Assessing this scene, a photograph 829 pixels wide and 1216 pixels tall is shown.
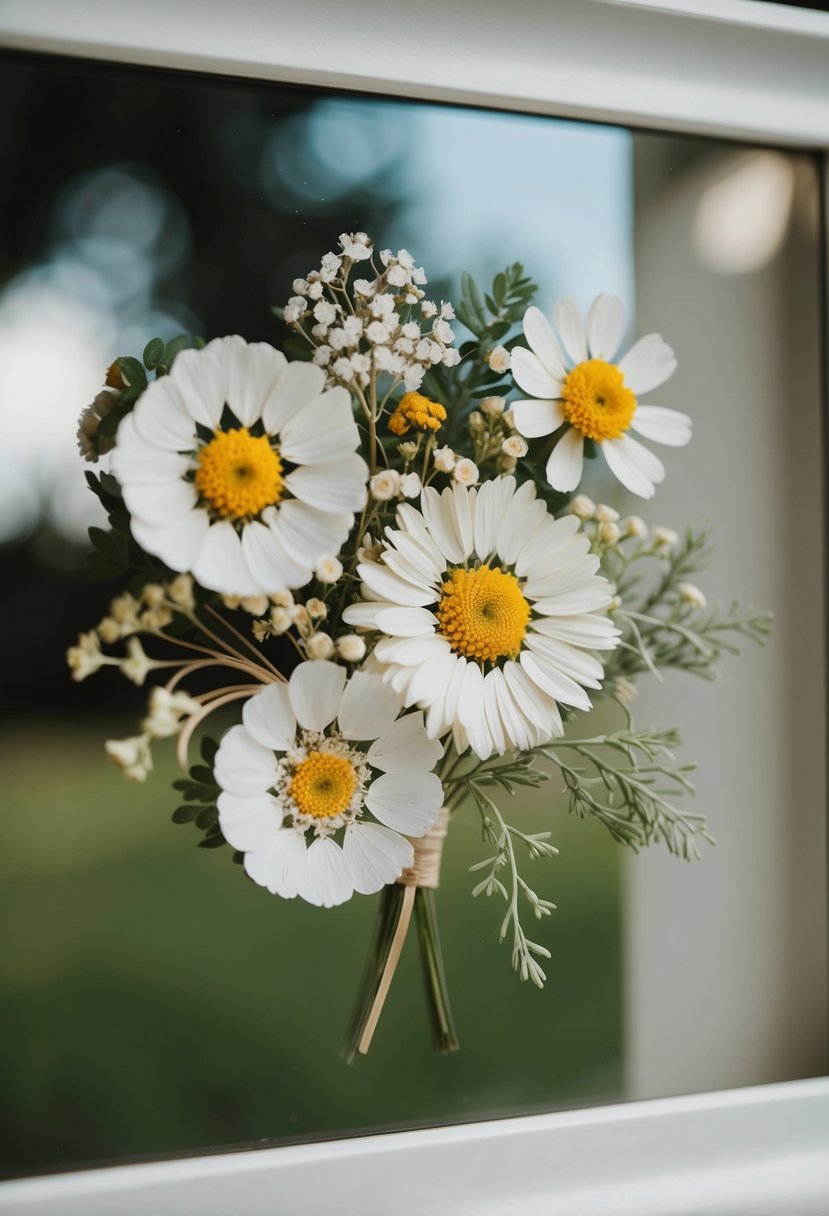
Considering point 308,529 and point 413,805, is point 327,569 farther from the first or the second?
point 413,805

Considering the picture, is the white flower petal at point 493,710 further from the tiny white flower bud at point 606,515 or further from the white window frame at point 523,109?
the white window frame at point 523,109

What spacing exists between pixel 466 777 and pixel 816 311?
1.88 ft

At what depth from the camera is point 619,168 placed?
2.72 feet

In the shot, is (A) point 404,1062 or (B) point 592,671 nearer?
(B) point 592,671

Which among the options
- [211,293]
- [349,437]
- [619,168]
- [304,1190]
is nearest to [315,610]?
[349,437]

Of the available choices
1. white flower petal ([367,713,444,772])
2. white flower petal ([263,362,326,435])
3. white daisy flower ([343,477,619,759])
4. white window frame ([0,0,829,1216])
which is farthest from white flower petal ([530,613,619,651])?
white window frame ([0,0,829,1216])

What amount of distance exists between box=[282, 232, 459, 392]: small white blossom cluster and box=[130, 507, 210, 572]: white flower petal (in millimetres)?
144

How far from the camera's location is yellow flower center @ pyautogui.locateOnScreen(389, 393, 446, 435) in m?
0.62

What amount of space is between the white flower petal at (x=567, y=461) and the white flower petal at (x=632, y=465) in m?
0.02

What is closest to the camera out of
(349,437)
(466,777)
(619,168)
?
(349,437)

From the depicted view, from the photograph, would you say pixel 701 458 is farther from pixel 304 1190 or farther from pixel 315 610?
pixel 304 1190

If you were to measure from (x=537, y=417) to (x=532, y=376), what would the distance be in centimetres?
3

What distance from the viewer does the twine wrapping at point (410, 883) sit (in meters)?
0.67

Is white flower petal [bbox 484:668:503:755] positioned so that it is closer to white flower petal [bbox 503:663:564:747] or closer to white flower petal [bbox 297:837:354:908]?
white flower petal [bbox 503:663:564:747]
